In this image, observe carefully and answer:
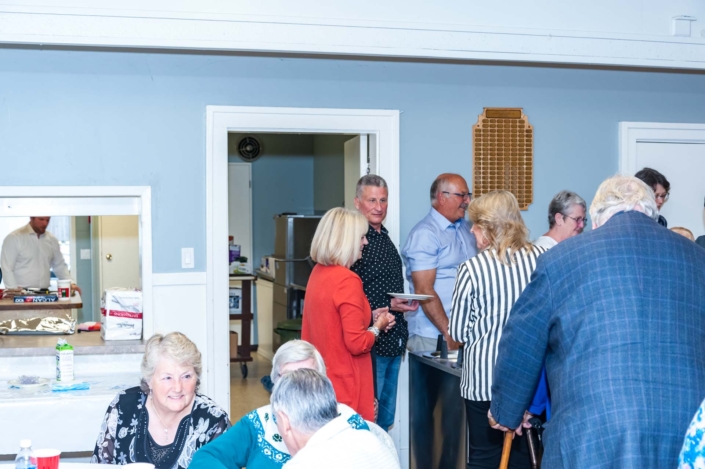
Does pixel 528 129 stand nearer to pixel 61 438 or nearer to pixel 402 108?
pixel 402 108

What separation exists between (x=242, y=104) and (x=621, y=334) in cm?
268

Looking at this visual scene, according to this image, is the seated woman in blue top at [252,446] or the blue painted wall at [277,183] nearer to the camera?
the seated woman in blue top at [252,446]

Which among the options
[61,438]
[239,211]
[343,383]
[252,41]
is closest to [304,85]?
[252,41]

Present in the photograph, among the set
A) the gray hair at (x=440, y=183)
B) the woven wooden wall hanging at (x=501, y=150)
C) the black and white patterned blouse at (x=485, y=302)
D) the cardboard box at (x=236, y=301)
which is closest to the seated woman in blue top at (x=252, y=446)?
the black and white patterned blouse at (x=485, y=302)

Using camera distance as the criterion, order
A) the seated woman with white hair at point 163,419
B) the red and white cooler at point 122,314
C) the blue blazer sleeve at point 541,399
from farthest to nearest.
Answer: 1. the red and white cooler at point 122,314
2. the blue blazer sleeve at point 541,399
3. the seated woman with white hair at point 163,419

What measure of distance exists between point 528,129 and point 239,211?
4534 mm

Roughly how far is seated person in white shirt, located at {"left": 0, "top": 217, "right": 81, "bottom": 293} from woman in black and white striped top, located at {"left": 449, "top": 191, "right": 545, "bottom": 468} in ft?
7.54

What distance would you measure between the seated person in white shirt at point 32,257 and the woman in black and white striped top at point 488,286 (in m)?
2.30

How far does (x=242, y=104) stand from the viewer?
428 centimetres

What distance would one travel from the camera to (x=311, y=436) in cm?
194

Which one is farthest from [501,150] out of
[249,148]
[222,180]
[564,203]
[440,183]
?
[249,148]

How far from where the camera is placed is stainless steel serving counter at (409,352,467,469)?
3795 mm

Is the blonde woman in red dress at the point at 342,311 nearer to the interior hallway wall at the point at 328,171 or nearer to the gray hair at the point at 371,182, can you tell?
the gray hair at the point at 371,182

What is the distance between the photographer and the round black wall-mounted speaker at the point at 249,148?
8578mm
